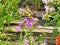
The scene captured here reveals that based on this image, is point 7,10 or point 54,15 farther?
point 7,10

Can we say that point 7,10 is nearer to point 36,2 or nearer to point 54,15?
point 54,15

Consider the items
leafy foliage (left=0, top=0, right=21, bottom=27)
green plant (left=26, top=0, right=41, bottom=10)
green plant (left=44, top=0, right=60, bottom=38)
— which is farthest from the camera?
green plant (left=26, top=0, right=41, bottom=10)

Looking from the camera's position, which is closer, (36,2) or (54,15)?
(54,15)


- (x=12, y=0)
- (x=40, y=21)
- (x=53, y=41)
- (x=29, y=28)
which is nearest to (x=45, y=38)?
(x=53, y=41)

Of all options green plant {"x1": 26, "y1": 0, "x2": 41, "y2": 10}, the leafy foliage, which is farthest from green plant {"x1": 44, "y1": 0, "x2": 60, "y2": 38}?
green plant {"x1": 26, "y1": 0, "x2": 41, "y2": 10}

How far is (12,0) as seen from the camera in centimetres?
299

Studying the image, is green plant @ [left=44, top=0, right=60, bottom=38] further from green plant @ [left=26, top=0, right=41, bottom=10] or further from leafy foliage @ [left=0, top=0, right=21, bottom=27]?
green plant @ [left=26, top=0, right=41, bottom=10]

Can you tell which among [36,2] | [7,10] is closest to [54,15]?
[7,10]

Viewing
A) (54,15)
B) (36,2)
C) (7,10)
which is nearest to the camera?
(54,15)

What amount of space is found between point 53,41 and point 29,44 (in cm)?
88

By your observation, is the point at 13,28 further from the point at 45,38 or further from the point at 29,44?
the point at 29,44

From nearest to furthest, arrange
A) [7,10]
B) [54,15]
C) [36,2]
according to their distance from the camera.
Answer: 1. [54,15]
2. [7,10]
3. [36,2]

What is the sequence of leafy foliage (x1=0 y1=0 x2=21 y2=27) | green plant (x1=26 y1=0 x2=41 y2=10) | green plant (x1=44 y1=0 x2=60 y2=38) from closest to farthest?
green plant (x1=44 y1=0 x2=60 y2=38), leafy foliage (x1=0 y1=0 x2=21 y2=27), green plant (x1=26 y1=0 x2=41 y2=10)

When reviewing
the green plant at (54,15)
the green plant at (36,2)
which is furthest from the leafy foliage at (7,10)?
the green plant at (36,2)
